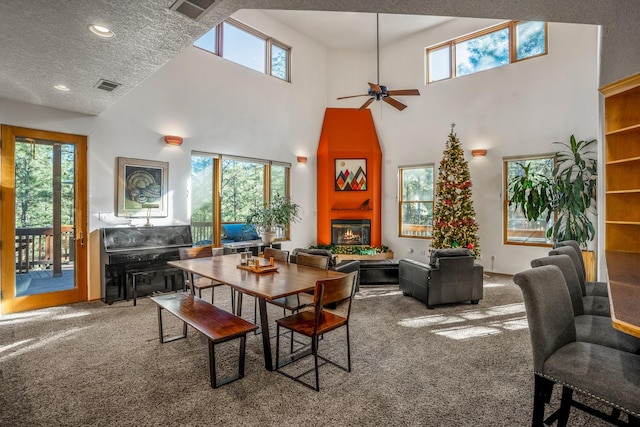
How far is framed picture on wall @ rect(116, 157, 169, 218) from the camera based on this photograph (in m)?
4.99

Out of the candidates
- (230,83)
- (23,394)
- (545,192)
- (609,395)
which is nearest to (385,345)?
(609,395)

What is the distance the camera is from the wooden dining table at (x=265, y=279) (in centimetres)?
240

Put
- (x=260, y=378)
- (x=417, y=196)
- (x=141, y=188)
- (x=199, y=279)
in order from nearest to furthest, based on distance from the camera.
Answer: (x=260, y=378) → (x=199, y=279) → (x=141, y=188) → (x=417, y=196)

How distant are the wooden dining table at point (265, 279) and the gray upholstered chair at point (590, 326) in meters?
1.72

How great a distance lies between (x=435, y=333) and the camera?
349 centimetres

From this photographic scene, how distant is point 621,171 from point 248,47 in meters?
6.53

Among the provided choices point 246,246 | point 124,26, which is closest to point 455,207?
point 246,246

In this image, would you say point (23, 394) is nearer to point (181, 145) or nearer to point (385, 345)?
point (385, 345)

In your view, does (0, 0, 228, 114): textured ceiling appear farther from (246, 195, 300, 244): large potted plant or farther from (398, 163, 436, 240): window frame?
(398, 163, 436, 240): window frame

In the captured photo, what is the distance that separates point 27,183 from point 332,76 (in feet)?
22.0

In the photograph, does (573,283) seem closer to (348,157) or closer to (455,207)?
(455,207)

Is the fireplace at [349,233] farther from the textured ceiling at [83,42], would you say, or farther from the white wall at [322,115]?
the textured ceiling at [83,42]

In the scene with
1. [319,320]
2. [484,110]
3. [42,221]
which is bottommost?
[319,320]

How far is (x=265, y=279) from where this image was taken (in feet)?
9.11
